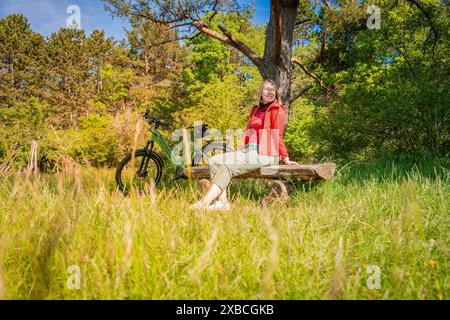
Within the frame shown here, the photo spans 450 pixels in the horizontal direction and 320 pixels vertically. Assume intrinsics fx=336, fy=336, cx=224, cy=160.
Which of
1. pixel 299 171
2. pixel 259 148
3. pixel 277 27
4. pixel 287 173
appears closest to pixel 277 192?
pixel 287 173

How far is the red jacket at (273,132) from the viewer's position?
12.5ft

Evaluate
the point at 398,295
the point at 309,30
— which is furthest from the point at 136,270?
the point at 309,30

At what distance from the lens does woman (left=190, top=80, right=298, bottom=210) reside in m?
3.48

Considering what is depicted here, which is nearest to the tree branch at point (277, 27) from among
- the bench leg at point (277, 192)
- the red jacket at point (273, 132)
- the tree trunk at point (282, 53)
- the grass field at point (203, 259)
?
the tree trunk at point (282, 53)

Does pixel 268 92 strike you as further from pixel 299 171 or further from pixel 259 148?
pixel 299 171

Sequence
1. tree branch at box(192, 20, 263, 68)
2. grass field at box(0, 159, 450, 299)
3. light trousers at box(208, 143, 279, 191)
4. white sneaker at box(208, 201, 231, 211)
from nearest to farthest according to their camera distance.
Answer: grass field at box(0, 159, 450, 299)
white sneaker at box(208, 201, 231, 211)
light trousers at box(208, 143, 279, 191)
tree branch at box(192, 20, 263, 68)

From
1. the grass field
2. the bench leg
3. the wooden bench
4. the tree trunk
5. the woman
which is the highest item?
the tree trunk

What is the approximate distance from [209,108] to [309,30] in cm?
416

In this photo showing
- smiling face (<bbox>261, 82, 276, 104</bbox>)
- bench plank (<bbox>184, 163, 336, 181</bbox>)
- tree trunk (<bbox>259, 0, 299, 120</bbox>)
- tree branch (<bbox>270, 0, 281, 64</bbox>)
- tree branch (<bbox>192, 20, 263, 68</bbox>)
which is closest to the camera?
bench plank (<bbox>184, 163, 336, 181</bbox>)

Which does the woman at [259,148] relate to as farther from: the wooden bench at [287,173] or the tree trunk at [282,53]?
the tree trunk at [282,53]

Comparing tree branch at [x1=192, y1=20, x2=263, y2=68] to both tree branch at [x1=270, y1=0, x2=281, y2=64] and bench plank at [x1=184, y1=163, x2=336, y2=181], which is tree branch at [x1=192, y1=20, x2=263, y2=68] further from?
bench plank at [x1=184, y1=163, x2=336, y2=181]

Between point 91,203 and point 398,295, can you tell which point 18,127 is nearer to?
point 91,203

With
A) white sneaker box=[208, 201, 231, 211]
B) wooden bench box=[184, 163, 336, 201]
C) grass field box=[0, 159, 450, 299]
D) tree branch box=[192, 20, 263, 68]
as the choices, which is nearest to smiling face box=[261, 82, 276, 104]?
wooden bench box=[184, 163, 336, 201]

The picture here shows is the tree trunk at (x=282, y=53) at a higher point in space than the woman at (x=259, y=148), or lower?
higher
